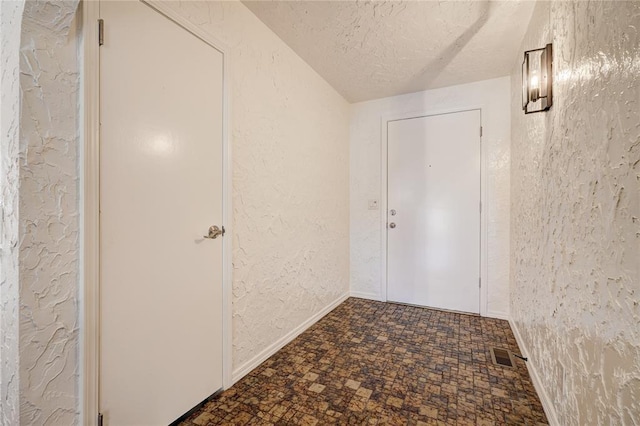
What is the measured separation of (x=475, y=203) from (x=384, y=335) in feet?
5.47

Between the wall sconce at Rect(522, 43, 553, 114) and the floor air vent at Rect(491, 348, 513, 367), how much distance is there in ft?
5.62

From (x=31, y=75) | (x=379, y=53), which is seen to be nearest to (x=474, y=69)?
(x=379, y=53)

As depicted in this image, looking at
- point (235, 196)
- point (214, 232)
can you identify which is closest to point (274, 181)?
point (235, 196)

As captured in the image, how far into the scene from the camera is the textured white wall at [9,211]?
92 centimetres

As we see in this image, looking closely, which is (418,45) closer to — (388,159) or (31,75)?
(388,159)

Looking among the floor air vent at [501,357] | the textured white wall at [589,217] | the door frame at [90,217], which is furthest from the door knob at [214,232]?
the floor air vent at [501,357]

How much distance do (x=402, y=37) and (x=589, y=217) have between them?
1819 mm

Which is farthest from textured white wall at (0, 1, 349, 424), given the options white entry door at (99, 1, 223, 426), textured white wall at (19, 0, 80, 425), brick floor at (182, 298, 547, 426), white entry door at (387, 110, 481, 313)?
white entry door at (387, 110, 481, 313)

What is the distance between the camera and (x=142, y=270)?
49.9 inches

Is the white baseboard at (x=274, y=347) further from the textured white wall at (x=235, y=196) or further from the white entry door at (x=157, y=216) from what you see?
the white entry door at (x=157, y=216)

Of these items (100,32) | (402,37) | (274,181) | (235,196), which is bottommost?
(235,196)

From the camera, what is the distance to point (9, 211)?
95 centimetres

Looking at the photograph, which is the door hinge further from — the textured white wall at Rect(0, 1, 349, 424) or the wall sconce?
the wall sconce

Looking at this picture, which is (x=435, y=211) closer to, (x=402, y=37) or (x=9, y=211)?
(x=402, y=37)
